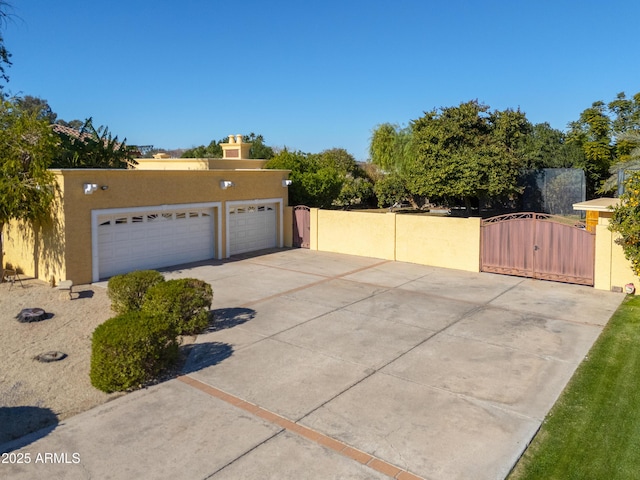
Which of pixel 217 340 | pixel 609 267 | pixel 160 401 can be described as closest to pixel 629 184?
pixel 609 267

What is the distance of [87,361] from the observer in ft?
29.4

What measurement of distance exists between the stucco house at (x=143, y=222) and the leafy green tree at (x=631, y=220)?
12794 millimetres

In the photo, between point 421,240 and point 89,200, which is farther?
point 421,240

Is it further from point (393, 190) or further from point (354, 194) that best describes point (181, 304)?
point (354, 194)

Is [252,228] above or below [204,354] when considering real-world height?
above

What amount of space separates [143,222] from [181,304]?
7.81 metres

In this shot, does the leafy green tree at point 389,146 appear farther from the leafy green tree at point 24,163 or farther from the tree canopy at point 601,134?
the leafy green tree at point 24,163

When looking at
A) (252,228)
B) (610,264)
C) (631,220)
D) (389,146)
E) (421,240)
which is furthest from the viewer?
(389,146)

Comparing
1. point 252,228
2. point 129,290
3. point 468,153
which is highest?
point 468,153

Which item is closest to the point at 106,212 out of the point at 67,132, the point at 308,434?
the point at 308,434

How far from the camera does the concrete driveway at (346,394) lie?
5930mm

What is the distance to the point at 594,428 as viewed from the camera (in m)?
6.67

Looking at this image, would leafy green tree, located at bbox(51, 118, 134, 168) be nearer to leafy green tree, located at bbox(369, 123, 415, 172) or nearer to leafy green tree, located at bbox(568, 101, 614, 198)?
leafy green tree, located at bbox(369, 123, 415, 172)

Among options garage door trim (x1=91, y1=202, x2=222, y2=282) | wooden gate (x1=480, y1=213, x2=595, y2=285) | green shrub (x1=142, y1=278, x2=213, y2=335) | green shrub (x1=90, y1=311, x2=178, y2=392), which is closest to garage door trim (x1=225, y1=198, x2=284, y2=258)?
garage door trim (x1=91, y1=202, x2=222, y2=282)
